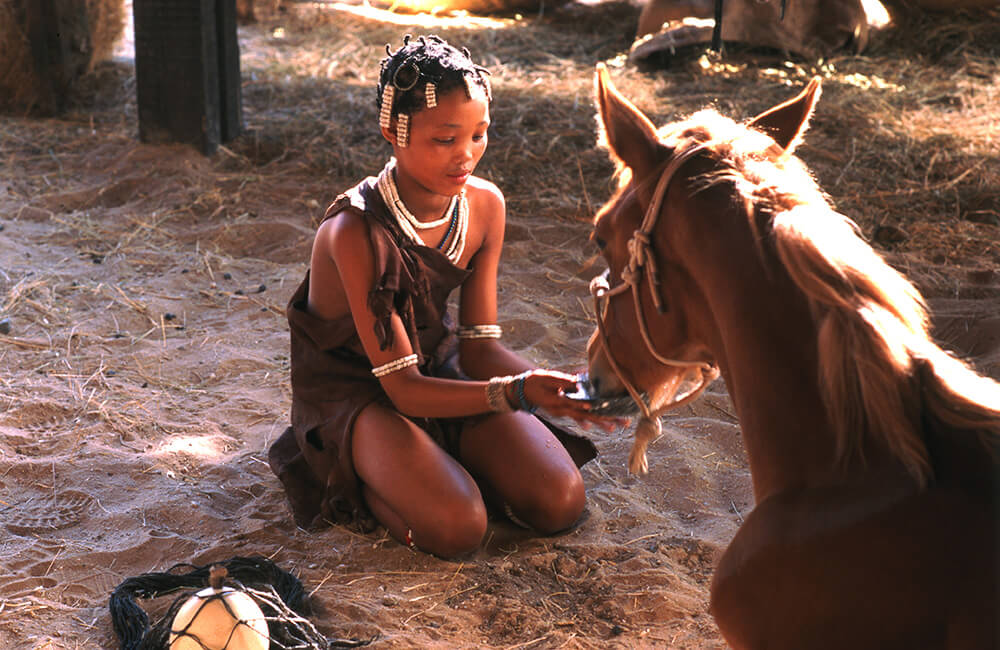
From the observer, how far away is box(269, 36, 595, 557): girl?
2.87m

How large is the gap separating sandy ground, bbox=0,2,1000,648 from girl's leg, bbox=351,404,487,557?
0.08 meters

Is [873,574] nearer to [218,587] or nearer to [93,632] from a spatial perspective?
[218,587]

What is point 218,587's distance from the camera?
2.38 meters

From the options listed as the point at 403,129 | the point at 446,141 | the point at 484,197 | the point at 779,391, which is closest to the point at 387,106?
the point at 403,129

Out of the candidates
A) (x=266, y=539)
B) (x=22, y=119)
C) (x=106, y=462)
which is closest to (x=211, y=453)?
(x=106, y=462)

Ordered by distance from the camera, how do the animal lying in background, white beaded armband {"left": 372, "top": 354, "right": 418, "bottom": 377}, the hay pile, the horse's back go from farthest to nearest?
the animal lying in background < the hay pile < white beaded armband {"left": 372, "top": 354, "right": 418, "bottom": 377} < the horse's back

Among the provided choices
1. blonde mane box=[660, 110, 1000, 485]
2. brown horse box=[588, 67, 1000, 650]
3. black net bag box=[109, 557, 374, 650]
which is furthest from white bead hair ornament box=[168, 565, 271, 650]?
blonde mane box=[660, 110, 1000, 485]

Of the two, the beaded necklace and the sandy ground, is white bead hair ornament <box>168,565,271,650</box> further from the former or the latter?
the beaded necklace

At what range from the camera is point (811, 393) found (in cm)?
169

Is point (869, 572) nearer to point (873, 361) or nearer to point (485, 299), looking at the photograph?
point (873, 361)

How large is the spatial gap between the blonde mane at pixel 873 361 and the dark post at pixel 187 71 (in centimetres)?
580

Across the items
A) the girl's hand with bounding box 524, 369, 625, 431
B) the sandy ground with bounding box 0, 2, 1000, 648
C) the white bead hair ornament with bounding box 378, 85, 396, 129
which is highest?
the white bead hair ornament with bounding box 378, 85, 396, 129

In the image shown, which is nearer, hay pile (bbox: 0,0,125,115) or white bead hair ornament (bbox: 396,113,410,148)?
white bead hair ornament (bbox: 396,113,410,148)

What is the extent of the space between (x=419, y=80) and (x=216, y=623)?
60.8 inches
